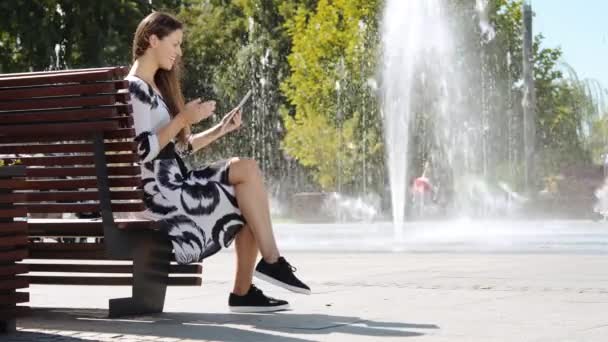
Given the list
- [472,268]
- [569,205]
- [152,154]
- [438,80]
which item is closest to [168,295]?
[152,154]

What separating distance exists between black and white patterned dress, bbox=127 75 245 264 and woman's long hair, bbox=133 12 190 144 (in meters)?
0.27

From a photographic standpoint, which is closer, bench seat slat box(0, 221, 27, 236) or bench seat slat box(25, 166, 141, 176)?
bench seat slat box(0, 221, 27, 236)

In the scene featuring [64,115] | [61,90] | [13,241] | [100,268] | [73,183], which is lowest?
[100,268]

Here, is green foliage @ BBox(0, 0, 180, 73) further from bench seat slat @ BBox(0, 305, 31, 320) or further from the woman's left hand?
bench seat slat @ BBox(0, 305, 31, 320)

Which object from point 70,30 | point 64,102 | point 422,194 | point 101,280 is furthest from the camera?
point 422,194

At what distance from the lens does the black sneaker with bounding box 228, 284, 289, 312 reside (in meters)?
6.99

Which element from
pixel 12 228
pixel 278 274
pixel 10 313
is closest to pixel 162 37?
pixel 278 274

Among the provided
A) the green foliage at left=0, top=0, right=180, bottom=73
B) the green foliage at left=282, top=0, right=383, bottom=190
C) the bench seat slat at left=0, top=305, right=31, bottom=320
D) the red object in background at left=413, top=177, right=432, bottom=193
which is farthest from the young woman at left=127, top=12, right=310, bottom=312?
the green foliage at left=282, top=0, right=383, bottom=190

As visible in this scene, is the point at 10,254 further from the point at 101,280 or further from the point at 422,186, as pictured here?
the point at 422,186

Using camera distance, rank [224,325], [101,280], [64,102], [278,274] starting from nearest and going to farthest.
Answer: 1. [224,325]
2. [64,102]
3. [278,274]
4. [101,280]

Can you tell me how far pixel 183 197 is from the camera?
22.1ft

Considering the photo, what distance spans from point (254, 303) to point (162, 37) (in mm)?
1387

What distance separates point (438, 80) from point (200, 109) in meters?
35.4

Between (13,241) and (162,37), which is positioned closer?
(13,241)
